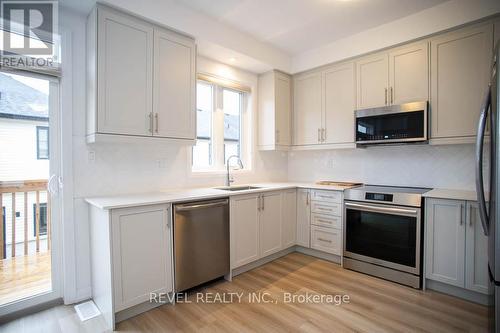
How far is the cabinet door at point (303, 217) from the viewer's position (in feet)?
11.0

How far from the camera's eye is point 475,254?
2205 millimetres

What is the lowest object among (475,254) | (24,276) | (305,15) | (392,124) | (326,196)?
(24,276)

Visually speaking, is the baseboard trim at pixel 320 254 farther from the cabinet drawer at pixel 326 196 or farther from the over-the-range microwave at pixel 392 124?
the over-the-range microwave at pixel 392 124

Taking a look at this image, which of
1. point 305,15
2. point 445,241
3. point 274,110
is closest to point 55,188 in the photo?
point 274,110

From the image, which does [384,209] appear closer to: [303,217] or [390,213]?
[390,213]

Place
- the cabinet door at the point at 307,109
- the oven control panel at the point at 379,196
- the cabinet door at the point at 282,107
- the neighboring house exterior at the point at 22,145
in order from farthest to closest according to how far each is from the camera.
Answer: the cabinet door at the point at 282,107 < the cabinet door at the point at 307,109 < the oven control panel at the point at 379,196 < the neighboring house exterior at the point at 22,145

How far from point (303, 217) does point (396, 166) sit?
1.30 m

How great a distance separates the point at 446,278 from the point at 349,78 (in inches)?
93.9

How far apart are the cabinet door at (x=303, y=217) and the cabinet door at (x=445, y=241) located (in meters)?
1.28

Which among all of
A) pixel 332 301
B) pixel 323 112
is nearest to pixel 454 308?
pixel 332 301

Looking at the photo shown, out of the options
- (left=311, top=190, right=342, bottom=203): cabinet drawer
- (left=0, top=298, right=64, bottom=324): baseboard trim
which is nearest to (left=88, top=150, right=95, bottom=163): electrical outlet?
(left=0, top=298, right=64, bottom=324): baseboard trim

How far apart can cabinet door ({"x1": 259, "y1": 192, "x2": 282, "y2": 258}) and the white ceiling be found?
1.94 metres

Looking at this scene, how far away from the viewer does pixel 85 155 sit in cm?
233

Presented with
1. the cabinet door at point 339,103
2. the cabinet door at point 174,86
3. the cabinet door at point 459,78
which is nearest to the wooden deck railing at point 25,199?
the cabinet door at point 174,86
